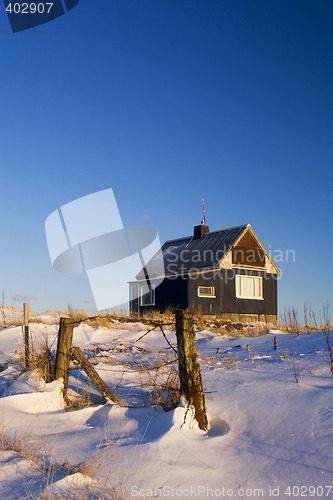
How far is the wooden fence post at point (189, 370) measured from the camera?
5.48 meters

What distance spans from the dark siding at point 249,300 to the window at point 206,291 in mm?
665

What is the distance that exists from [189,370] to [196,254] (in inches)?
889

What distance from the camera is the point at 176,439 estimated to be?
4906 millimetres

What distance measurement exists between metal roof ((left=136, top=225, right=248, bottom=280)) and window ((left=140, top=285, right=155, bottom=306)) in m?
0.69

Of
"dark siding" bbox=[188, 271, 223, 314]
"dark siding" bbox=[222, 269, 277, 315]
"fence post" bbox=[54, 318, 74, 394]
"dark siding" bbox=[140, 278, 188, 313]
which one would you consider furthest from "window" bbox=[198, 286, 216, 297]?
"fence post" bbox=[54, 318, 74, 394]

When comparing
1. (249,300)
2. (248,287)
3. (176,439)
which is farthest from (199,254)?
(176,439)

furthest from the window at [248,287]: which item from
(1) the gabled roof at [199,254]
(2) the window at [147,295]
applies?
(2) the window at [147,295]

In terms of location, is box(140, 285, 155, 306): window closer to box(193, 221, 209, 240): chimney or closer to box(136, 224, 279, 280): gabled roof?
box(136, 224, 279, 280): gabled roof

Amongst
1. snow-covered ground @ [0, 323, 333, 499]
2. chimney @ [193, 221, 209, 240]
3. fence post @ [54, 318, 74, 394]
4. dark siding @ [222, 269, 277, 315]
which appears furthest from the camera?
chimney @ [193, 221, 209, 240]

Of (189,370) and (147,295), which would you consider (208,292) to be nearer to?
(147,295)

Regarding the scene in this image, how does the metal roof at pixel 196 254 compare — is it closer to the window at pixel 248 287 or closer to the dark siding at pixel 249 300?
the dark siding at pixel 249 300

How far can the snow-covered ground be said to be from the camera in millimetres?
3949

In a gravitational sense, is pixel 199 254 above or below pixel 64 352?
above

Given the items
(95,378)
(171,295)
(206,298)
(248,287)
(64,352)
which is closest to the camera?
(95,378)
